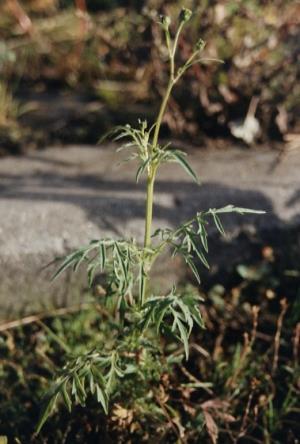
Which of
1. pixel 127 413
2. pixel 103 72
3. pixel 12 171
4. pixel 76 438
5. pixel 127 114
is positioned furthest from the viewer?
pixel 103 72

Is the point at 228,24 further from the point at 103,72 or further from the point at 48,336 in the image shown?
the point at 48,336

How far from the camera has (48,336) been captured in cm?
265

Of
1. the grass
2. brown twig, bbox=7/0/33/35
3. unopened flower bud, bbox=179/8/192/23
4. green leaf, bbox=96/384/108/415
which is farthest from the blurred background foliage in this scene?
green leaf, bbox=96/384/108/415

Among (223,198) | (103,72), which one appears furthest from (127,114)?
(223,198)

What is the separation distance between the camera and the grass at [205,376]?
6.99ft

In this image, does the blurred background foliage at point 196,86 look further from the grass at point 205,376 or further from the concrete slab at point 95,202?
the grass at point 205,376

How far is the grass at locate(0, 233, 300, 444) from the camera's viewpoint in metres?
2.13

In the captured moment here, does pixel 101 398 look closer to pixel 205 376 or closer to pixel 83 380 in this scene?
pixel 83 380

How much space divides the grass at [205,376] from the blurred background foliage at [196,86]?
94cm

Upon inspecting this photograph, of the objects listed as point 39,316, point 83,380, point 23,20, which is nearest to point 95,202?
point 39,316

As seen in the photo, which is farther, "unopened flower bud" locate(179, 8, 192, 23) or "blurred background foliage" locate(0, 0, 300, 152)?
"blurred background foliage" locate(0, 0, 300, 152)

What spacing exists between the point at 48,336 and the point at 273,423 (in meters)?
0.96

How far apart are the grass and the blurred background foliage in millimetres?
943

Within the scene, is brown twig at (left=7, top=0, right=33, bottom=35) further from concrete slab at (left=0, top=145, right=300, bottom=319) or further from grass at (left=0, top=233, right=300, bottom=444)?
grass at (left=0, top=233, right=300, bottom=444)
